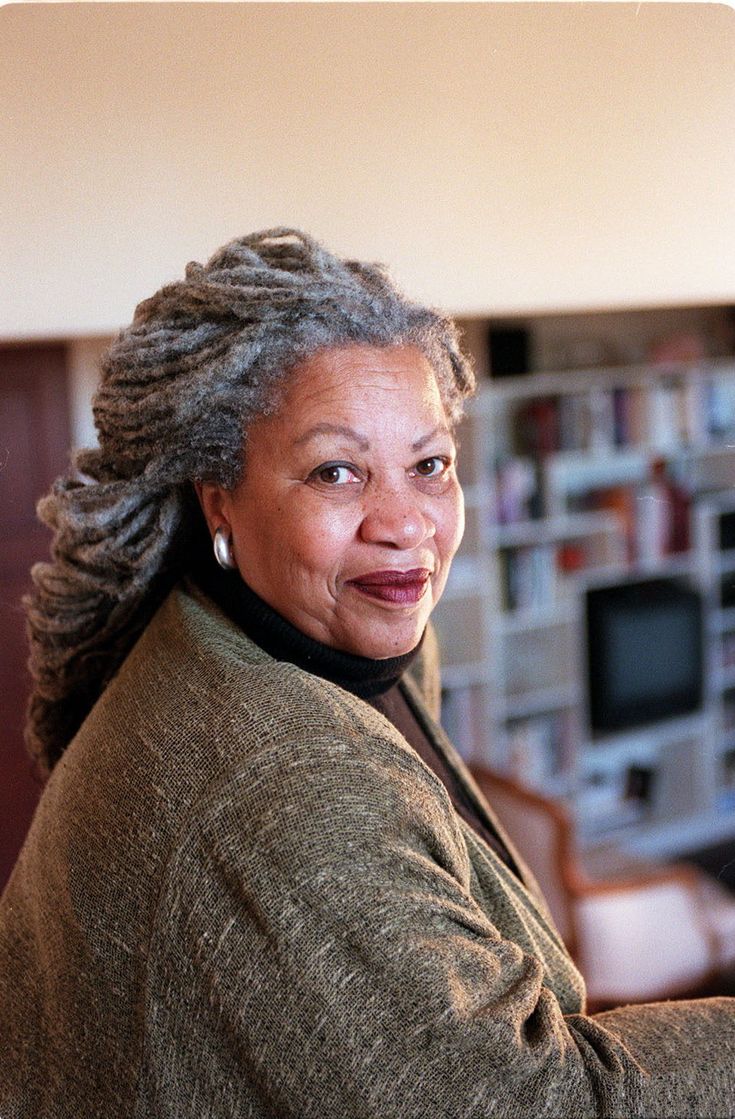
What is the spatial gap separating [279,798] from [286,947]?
97mm

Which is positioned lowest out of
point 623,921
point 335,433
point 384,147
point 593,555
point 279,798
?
point 623,921

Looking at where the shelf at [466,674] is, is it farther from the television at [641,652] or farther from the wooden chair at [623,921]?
the wooden chair at [623,921]

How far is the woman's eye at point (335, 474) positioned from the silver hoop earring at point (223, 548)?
4.9 inches

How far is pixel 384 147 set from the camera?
4.69ft

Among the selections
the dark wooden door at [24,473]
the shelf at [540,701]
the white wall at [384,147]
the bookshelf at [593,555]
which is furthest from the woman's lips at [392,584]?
the shelf at [540,701]

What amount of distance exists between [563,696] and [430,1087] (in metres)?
3.45

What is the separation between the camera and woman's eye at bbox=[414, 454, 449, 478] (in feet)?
3.30

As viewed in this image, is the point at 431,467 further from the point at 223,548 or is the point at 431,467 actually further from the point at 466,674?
the point at 466,674

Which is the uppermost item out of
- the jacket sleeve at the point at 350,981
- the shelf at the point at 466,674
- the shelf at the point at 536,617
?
the jacket sleeve at the point at 350,981

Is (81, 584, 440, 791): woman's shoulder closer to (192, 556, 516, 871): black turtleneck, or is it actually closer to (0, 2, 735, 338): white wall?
(192, 556, 516, 871): black turtleneck

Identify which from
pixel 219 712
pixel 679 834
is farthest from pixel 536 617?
pixel 219 712

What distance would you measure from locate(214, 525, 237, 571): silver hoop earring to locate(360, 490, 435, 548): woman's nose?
0.14m

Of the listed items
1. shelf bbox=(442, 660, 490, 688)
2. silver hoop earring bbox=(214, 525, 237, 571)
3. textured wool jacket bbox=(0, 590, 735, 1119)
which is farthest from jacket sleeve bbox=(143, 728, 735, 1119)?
shelf bbox=(442, 660, 490, 688)

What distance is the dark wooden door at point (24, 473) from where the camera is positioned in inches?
106
